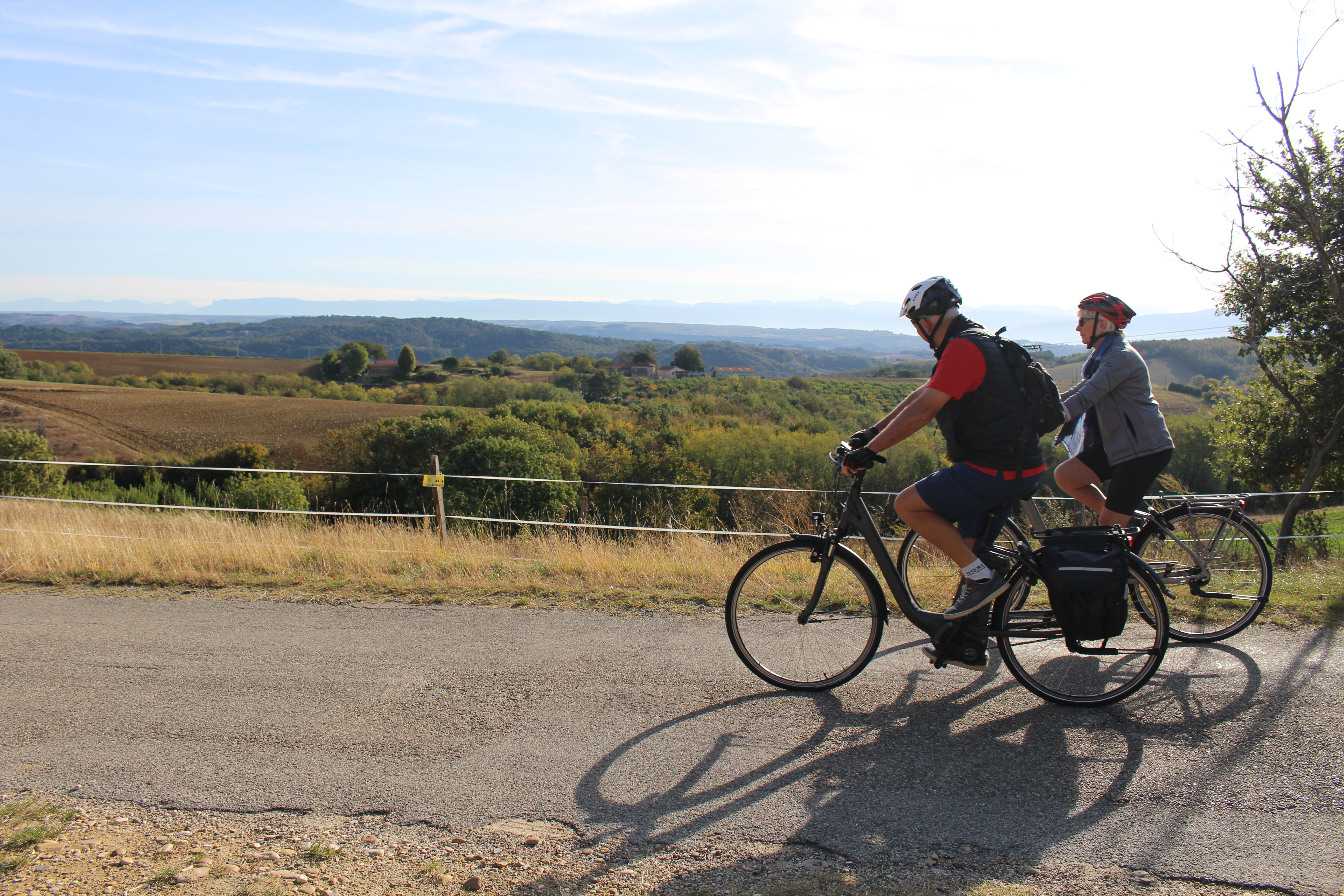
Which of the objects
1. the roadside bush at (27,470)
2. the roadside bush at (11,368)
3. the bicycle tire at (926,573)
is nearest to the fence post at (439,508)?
the bicycle tire at (926,573)

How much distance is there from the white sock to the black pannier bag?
25 cm

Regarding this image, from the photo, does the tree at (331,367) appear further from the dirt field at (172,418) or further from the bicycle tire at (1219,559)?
the bicycle tire at (1219,559)

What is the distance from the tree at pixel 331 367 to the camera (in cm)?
11306

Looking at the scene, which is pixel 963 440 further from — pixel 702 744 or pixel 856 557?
pixel 702 744

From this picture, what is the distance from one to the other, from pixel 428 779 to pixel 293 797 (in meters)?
0.49

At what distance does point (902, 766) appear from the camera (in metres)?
3.15

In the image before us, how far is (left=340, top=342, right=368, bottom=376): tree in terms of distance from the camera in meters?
115

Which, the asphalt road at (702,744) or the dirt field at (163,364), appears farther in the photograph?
the dirt field at (163,364)

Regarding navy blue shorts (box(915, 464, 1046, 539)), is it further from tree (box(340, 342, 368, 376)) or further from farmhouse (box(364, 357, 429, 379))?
tree (box(340, 342, 368, 376))

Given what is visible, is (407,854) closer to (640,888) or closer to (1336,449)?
(640,888)

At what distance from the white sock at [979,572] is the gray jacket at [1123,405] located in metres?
1.25

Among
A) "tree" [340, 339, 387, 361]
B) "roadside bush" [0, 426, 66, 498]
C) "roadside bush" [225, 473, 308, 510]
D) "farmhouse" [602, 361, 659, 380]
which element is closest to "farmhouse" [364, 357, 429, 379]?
"tree" [340, 339, 387, 361]

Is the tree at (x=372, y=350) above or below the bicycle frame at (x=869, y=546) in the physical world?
above

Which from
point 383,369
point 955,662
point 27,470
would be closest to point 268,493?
point 27,470
